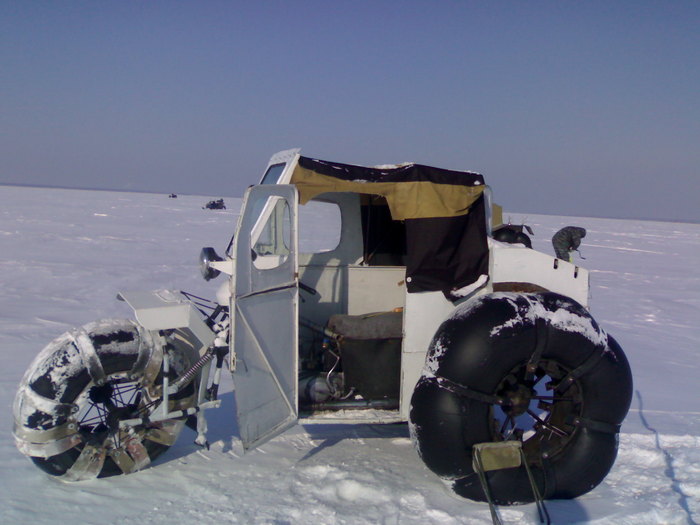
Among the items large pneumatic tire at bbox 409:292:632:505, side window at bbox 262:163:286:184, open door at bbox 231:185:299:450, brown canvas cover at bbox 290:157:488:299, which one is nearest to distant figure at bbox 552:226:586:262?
brown canvas cover at bbox 290:157:488:299

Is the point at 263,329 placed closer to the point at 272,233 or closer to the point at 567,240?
the point at 272,233

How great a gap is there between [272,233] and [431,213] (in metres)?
1.31

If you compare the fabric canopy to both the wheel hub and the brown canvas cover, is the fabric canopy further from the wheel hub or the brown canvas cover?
the wheel hub

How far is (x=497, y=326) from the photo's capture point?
3.96 m

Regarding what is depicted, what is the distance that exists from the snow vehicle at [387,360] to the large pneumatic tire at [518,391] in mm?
10

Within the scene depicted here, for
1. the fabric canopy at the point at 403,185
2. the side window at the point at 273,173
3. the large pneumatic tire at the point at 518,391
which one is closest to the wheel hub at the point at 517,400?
the large pneumatic tire at the point at 518,391

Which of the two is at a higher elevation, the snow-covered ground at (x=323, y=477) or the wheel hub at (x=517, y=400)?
the wheel hub at (x=517, y=400)

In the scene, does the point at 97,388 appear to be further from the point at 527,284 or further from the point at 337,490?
the point at 527,284

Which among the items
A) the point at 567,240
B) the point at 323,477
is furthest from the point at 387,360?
the point at 567,240

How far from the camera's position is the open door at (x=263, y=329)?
3.99 meters

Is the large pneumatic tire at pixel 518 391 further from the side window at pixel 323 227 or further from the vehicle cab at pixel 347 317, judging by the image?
the side window at pixel 323 227

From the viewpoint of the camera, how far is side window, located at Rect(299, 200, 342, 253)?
5.82m

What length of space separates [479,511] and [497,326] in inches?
48.2

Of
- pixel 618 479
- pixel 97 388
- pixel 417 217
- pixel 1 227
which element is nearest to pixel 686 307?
pixel 618 479
